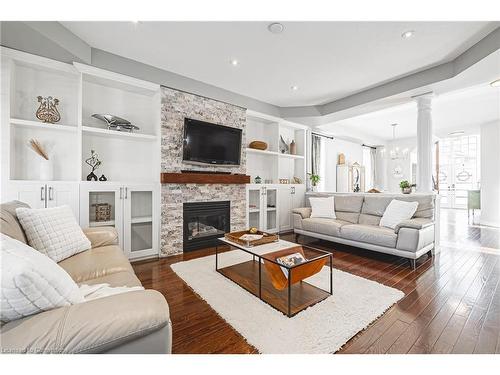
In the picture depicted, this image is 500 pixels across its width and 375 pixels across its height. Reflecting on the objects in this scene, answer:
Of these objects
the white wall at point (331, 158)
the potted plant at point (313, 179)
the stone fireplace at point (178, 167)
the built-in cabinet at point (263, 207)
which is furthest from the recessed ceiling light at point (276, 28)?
the white wall at point (331, 158)

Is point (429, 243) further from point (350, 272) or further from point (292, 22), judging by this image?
point (292, 22)

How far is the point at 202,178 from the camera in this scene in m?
3.59

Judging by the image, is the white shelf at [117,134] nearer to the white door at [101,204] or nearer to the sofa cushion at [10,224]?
the white door at [101,204]

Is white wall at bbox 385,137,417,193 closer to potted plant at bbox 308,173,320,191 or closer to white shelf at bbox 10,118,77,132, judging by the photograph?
potted plant at bbox 308,173,320,191

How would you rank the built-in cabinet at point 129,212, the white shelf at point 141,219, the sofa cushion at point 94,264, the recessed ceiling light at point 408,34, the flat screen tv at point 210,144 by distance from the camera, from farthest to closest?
the flat screen tv at point 210,144 → the white shelf at point 141,219 → the built-in cabinet at point 129,212 → the recessed ceiling light at point 408,34 → the sofa cushion at point 94,264

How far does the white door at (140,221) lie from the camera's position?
3.05 m

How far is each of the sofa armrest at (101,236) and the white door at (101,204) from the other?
630mm

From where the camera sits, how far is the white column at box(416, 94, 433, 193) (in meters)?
3.61

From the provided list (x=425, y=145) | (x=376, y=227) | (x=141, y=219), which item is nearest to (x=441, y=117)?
(x=425, y=145)

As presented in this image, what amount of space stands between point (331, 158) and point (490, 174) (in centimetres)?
379

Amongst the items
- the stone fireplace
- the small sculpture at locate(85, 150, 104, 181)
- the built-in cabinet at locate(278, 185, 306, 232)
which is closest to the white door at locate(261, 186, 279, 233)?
the built-in cabinet at locate(278, 185, 306, 232)

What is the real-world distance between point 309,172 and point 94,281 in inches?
190

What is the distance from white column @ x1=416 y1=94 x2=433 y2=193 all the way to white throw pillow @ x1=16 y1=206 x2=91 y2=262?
178 inches

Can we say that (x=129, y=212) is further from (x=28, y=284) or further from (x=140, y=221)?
(x=28, y=284)
